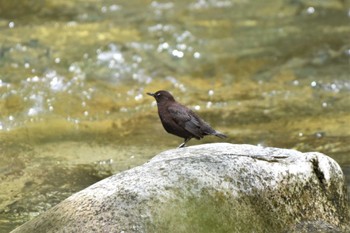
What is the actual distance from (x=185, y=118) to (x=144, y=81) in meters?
4.83

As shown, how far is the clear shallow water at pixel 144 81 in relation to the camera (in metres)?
7.52

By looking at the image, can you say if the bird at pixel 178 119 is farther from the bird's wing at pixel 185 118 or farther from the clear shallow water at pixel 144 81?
the clear shallow water at pixel 144 81

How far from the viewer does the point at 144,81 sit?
1041cm

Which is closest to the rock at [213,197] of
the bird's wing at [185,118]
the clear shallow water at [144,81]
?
the bird's wing at [185,118]

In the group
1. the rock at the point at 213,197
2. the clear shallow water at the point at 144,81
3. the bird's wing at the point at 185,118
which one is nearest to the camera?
the rock at the point at 213,197

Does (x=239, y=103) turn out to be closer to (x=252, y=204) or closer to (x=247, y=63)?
(x=247, y=63)

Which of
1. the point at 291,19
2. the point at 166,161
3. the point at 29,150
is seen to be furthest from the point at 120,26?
the point at 166,161

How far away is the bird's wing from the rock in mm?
731

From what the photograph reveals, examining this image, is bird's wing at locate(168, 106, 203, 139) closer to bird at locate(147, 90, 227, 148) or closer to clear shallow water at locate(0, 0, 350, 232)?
bird at locate(147, 90, 227, 148)

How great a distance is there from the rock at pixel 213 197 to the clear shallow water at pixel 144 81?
66.3 inches

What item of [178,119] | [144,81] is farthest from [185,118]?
[144,81]

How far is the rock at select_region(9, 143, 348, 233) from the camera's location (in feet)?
13.5

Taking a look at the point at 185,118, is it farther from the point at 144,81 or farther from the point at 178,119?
the point at 144,81

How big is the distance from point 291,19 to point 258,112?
397 centimetres
